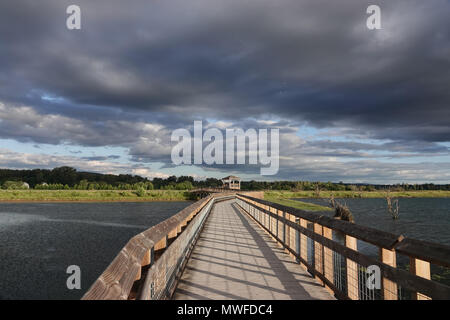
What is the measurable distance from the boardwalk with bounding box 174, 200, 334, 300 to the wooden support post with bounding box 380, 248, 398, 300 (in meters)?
1.49

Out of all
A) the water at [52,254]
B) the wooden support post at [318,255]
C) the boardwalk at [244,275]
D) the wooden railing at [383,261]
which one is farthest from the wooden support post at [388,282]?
the water at [52,254]

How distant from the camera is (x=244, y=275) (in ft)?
20.2

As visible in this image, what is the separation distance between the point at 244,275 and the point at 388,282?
3107 mm

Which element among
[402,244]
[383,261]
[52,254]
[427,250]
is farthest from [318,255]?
[52,254]

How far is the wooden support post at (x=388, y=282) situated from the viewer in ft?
11.2

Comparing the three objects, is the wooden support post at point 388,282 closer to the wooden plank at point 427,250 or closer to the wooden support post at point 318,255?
the wooden plank at point 427,250

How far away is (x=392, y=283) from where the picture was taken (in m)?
3.43

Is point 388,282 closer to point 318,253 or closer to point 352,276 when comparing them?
point 352,276

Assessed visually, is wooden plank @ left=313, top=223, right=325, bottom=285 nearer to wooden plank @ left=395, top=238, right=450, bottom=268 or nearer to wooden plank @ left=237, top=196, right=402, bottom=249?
wooden plank @ left=237, top=196, right=402, bottom=249

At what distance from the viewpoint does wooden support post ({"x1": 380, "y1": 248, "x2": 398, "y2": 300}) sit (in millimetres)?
3428

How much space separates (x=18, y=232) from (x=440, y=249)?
36.3 m

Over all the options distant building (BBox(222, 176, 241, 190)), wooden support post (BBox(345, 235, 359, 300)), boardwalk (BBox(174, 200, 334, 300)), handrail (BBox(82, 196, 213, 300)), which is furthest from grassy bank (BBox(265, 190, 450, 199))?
handrail (BBox(82, 196, 213, 300))
